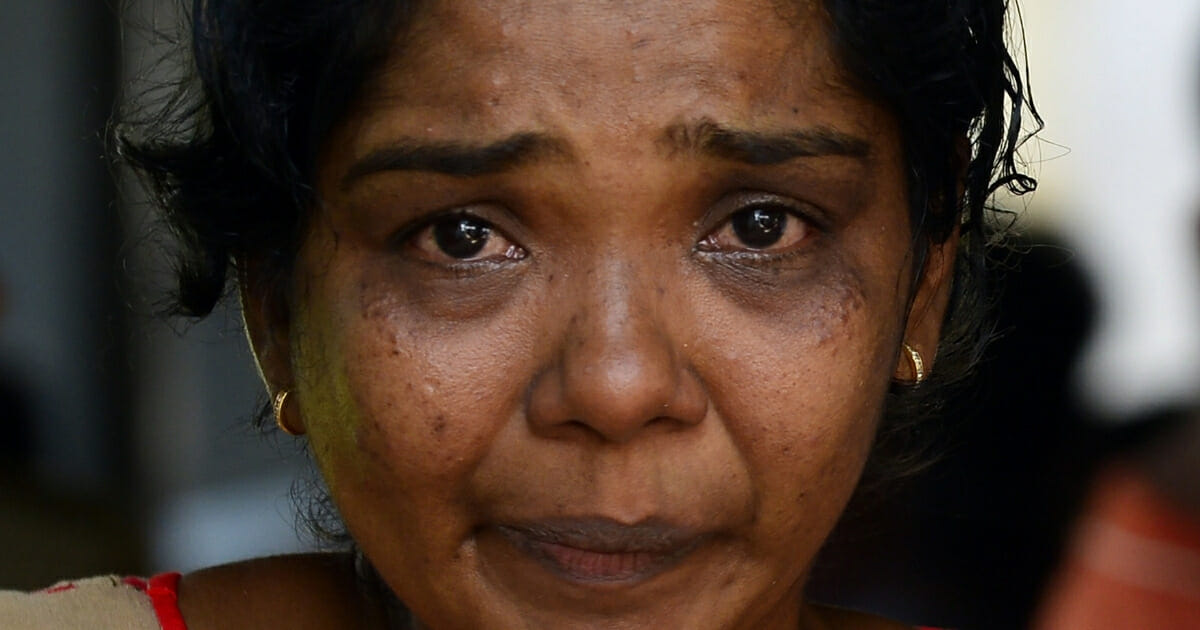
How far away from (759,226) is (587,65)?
268mm

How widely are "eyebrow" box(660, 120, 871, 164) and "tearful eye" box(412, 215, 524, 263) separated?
0.21 m

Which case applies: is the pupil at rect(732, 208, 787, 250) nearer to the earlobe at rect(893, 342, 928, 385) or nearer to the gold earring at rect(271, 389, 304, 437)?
the earlobe at rect(893, 342, 928, 385)

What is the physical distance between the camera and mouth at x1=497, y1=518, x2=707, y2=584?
1.58 m

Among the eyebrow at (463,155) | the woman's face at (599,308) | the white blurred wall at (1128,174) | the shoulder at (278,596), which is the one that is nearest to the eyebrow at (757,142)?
the woman's face at (599,308)

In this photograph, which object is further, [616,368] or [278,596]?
[278,596]

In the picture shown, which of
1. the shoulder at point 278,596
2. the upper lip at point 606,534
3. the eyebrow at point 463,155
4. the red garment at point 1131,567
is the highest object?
the eyebrow at point 463,155

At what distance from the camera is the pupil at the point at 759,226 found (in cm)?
168

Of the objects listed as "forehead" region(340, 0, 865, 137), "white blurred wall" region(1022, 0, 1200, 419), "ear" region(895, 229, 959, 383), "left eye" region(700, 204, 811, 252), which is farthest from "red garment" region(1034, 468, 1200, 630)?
"forehead" region(340, 0, 865, 137)

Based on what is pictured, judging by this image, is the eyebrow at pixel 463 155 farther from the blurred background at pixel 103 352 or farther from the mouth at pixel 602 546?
the blurred background at pixel 103 352

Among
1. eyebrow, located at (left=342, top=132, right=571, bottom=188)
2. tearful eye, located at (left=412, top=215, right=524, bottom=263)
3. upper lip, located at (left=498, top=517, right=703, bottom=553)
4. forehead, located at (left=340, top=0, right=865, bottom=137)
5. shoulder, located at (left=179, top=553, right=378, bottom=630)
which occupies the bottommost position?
shoulder, located at (left=179, top=553, right=378, bottom=630)

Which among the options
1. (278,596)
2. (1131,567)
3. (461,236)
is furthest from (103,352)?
(461,236)

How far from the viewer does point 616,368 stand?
4.99 feet

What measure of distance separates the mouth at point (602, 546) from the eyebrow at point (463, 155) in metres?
0.36

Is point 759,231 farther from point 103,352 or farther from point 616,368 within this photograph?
point 103,352
